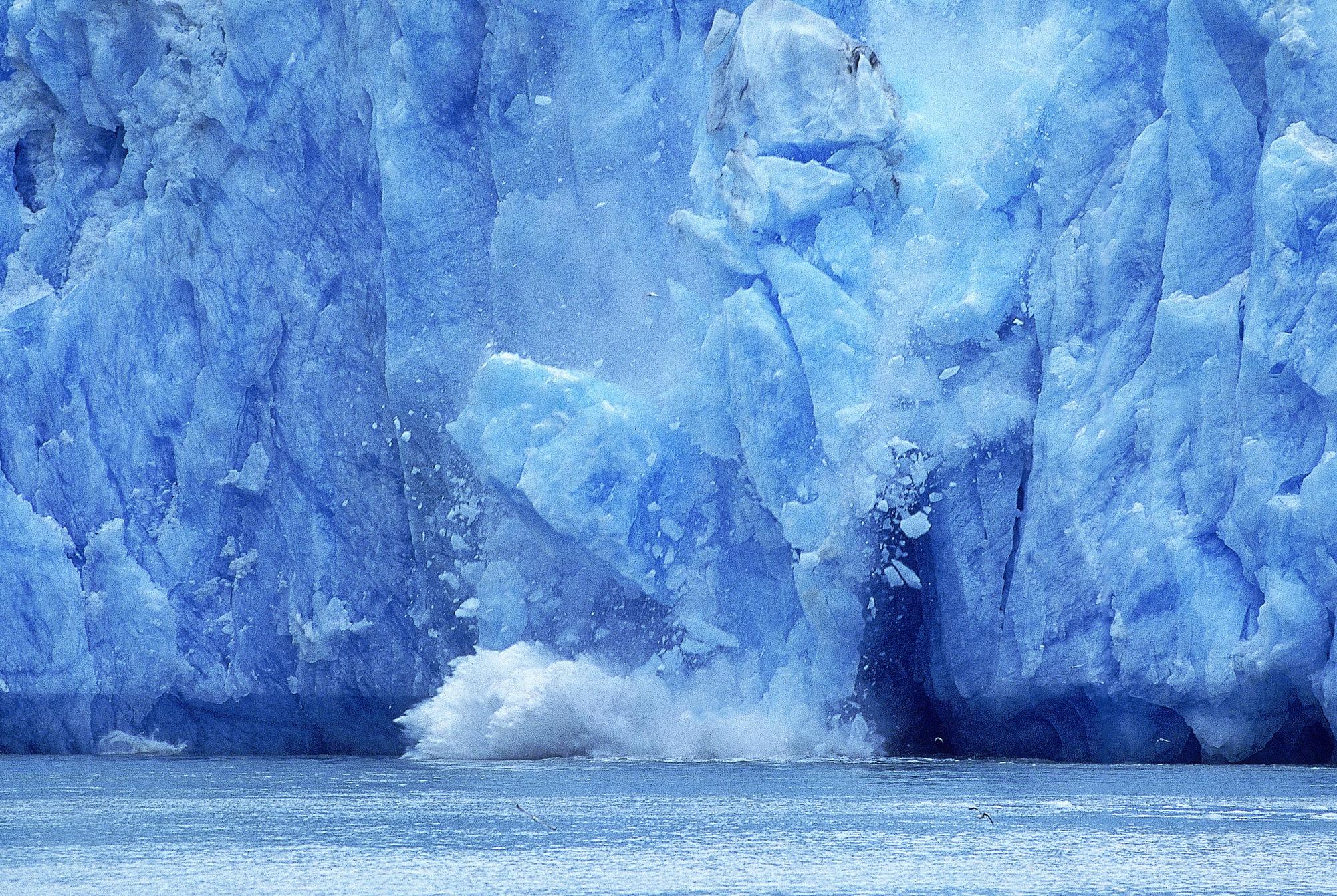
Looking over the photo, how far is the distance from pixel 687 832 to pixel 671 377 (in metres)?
5.78

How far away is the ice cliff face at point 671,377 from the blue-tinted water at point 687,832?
125cm

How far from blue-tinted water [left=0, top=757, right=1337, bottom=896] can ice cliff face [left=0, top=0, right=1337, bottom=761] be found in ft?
4.11

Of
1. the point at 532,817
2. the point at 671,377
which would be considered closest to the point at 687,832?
the point at 532,817

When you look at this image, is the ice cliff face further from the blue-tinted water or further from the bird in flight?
the bird in flight

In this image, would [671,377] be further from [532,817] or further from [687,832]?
[687,832]

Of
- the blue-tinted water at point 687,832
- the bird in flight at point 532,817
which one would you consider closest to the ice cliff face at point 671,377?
the blue-tinted water at point 687,832

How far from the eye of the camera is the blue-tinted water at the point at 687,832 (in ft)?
17.7

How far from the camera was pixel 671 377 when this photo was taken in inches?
484

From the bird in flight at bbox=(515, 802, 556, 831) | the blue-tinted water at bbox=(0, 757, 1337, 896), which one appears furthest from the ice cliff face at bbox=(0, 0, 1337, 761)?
the bird in flight at bbox=(515, 802, 556, 831)

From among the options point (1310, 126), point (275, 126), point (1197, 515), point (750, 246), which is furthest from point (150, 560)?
point (1310, 126)

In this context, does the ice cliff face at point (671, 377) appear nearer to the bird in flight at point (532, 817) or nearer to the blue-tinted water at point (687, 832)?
the blue-tinted water at point (687, 832)

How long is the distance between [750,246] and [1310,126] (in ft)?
11.2

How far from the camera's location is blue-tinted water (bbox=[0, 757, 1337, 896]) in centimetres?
540

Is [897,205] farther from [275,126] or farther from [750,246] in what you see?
[275,126]
